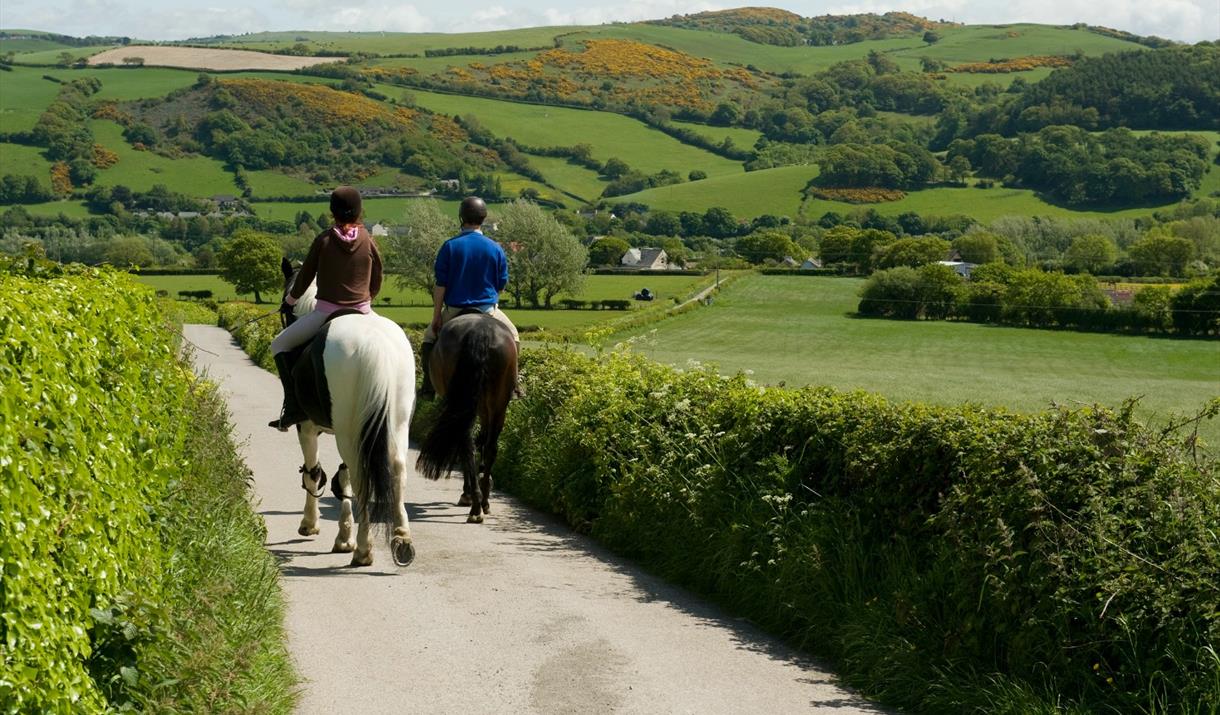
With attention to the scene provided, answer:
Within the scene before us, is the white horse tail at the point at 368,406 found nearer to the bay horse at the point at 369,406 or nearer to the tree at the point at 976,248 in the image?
the bay horse at the point at 369,406

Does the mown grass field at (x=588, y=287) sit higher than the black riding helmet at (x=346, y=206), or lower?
lower

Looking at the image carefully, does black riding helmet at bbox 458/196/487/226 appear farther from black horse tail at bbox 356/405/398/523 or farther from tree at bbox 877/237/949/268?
tree at bbox 877/237/949/268

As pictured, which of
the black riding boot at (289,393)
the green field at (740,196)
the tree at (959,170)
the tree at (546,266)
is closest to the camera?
the black riding boot at (289,393)

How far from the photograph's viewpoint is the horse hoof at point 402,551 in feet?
31.4

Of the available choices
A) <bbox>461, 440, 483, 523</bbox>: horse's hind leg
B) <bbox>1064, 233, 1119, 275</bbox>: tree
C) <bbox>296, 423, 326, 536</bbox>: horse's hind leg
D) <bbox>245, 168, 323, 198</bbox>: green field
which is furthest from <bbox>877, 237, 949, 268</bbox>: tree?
<bbox>296, 423, 326, 536</bbox>: horse's hind leg

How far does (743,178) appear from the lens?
197750 millimetres

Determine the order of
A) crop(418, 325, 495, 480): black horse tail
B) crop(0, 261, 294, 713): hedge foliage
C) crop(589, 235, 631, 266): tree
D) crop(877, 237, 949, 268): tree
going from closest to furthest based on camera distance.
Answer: crop(0, 261, 294, 713): hedge foliage < crop(418, 325, 495, 480): black horse tail < crop(877, 237, 949, 268): tree < crop(589, 235, 631, 266): tree

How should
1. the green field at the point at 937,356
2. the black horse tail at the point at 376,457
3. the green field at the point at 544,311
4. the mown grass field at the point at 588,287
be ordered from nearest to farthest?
the black horse tail at the point at 376,457 < the green field at the point at 937,356 < the green field at the point at 544,311 < the mown grass field at the point at 588,287

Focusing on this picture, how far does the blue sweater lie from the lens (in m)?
12.2

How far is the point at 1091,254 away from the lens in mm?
116438

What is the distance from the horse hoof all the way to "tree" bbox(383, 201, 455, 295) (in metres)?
86.4

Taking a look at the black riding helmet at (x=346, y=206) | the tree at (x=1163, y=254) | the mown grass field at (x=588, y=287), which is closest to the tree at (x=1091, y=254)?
the tree at (x=1163, y=254)

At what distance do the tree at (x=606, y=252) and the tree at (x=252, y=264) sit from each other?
37.6m

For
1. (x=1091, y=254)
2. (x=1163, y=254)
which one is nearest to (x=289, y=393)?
(x=1091, y=254)
